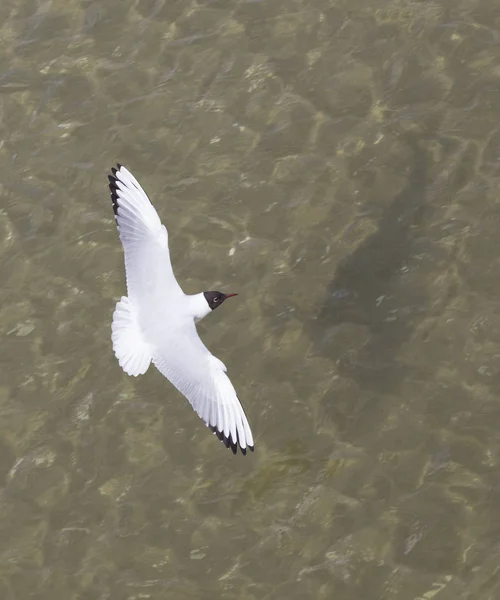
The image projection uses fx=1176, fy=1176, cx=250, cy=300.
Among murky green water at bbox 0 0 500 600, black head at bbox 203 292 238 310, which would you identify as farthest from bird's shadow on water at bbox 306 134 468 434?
black head at bbox 203 292 238 310

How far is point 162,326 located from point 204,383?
0.60 m

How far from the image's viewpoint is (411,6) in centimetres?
1208

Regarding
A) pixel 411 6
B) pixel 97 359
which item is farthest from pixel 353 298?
pixel 411 6

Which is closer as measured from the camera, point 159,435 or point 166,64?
point 159,435

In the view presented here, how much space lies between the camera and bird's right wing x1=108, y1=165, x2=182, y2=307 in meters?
9.57

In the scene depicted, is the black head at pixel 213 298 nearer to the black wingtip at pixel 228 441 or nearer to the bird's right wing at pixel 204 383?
the bird's right wing at pixel 204 383

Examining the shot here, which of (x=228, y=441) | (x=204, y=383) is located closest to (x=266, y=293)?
(x=204, y=383)

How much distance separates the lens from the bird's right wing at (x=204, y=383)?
893cm

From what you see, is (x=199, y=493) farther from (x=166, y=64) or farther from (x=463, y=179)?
(x=166, y=64)

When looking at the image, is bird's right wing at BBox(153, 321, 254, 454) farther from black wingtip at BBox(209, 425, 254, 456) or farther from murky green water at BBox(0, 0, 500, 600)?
murky green water at BBox(0, 0, 500, 600)

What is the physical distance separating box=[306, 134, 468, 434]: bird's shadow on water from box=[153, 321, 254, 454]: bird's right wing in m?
1.21

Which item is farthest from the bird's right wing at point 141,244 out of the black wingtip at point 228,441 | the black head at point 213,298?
the black wingtip at point 228,441

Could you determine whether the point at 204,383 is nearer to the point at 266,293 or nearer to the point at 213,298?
the point at 213,298

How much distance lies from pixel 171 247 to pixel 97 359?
1292 mm
